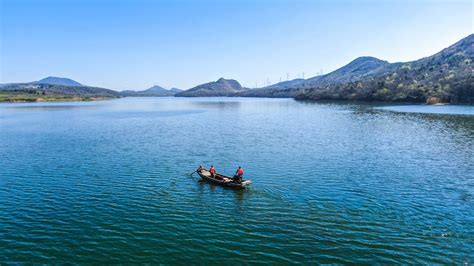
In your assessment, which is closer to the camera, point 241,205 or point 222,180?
point 241,205

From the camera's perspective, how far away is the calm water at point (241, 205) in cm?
2816

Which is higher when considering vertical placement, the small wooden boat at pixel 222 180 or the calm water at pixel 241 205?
the small wooden boat at pixel 222 180

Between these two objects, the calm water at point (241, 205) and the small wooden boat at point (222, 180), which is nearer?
the calm water at point (241, 205)

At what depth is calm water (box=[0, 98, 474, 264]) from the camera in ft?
92.4

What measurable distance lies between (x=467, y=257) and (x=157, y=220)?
27429 millimetres

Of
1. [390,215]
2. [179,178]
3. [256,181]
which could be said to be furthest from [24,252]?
[390,215]

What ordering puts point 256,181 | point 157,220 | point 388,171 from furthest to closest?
point 388,171, point 256,181, point 157,220

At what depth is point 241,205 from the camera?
3862cm

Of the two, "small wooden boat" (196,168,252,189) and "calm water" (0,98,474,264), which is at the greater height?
"small wooden boat" (196,168,252,189)

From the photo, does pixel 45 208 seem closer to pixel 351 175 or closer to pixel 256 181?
pixel 256 181

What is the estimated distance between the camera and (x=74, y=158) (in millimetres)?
63719

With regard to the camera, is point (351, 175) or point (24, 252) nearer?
point (24, 252)

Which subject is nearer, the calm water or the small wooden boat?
the calm water

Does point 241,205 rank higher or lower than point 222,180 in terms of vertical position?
→ lower
